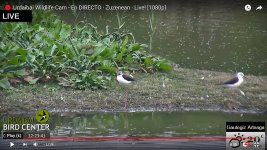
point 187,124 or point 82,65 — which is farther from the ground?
point 82,65

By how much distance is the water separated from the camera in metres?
5.82

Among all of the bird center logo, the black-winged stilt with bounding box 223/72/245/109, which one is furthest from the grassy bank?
the bird center logo

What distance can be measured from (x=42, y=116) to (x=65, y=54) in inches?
23.6

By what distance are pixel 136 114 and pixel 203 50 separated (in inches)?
26.5

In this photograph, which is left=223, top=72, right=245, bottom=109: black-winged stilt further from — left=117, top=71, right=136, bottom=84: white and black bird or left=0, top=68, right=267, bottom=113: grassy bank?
left=117, top=71, right=136, bottom=84: white and black bird

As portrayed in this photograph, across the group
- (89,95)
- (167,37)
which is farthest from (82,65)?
(167,37)

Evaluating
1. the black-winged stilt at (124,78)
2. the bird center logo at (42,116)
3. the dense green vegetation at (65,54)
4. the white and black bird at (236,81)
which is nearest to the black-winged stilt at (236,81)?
the white and black bird at (236,81)

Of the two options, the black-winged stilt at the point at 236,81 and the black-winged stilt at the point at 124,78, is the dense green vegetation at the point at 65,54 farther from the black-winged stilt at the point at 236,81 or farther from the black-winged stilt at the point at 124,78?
Result: the black-winged stilt at the point at 236,81

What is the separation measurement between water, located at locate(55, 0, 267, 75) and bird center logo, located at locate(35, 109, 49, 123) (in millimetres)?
687

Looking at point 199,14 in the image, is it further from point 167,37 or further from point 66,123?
point 66,123

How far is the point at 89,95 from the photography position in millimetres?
5895

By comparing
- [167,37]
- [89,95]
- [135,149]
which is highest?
[167,37]

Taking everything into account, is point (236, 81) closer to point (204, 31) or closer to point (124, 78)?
point (204, 31)

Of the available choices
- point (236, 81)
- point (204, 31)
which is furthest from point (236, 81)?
point (204, 31)
